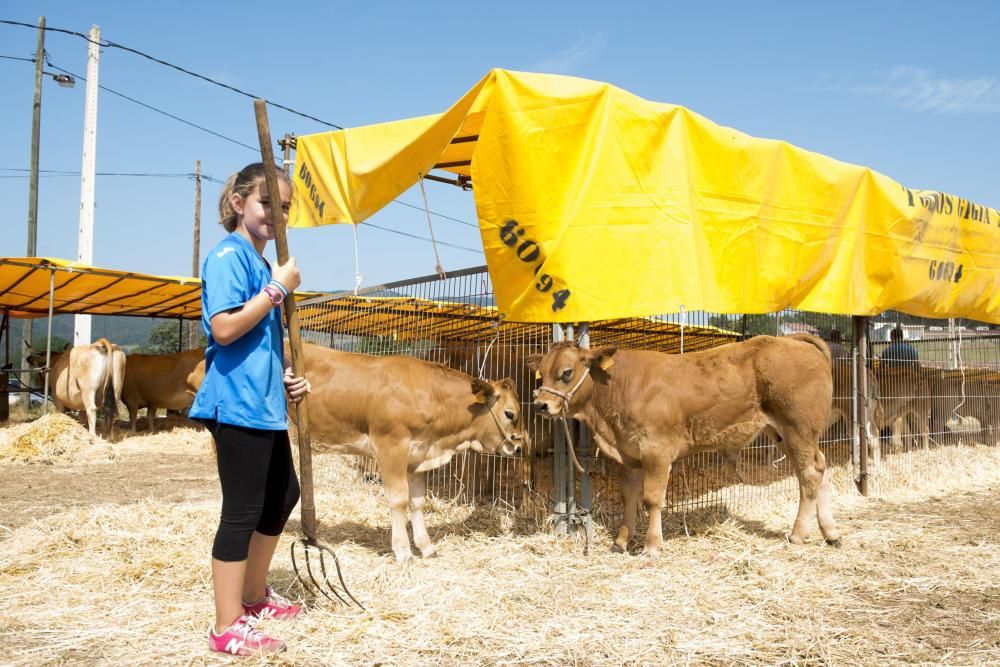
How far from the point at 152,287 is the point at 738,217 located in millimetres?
11598

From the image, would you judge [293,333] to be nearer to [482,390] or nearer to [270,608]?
[270,608]

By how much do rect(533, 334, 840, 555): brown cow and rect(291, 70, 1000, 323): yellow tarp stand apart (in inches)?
20.1

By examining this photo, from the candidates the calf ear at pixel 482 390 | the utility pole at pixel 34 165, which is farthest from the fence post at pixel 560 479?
the utility pole at pixel 34 165

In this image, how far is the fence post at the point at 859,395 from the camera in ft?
27.8

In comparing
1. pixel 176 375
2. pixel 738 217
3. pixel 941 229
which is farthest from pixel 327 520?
pixel 176 375

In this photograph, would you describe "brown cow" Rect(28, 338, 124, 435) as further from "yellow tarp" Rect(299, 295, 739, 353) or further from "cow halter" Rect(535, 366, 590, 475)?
"cow halter" Rect(535, 366, 590, 475)

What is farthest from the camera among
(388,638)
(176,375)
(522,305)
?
(176,375)

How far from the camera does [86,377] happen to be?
14.1 meters

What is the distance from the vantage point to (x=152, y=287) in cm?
1410

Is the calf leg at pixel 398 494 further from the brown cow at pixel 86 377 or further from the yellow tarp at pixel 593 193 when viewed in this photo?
the brown cow at pixel 86 377

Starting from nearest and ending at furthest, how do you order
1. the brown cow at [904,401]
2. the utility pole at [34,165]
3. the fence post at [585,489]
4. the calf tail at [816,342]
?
1. the fence post at [585,489]
2. the calf tail at [816,342]
3. the brown cow at [904,401]
4. the utility pole at [34,165]

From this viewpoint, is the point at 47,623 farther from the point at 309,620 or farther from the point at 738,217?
the point at 738,217

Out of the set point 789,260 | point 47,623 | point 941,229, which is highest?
point 941,229

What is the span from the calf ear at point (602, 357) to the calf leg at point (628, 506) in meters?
0.89
